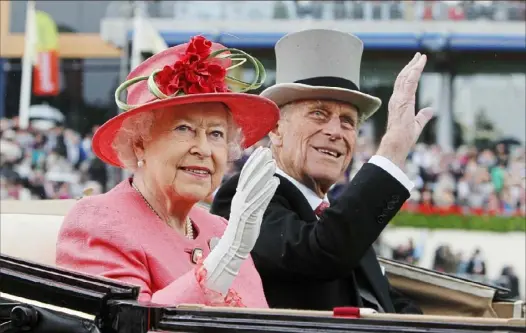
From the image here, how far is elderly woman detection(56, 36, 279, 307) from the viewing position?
6.46 ft

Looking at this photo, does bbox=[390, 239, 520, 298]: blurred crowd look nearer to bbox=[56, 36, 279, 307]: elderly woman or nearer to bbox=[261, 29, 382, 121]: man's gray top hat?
bbox=[261, 29, 382, 121]: man's gray top hat

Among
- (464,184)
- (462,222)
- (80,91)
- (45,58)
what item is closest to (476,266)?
(462,222)

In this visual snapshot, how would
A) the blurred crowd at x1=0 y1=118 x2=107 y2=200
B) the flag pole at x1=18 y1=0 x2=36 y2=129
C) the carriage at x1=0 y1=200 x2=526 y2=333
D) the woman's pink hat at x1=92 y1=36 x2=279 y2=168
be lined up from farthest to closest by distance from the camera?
the flag pole at x1=18 y1=0 x2=36 y2=129 < the blurred crowd at x1=0 y1=118 x2=107 y2=200 < the woman's pink hat at x1=92 y1=36 x2=279 y2=168 < the carriage at x1=0 y1=200 x2=526 y2=333

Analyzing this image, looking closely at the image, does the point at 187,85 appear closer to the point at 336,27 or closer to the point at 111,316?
the point at 111,316

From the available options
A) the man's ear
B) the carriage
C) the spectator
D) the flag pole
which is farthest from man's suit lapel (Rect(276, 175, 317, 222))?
the flag pole

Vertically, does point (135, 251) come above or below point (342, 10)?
above

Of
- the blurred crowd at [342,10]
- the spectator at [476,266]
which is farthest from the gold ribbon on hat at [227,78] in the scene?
the blurred crowd at [342,10]

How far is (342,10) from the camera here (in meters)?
17.5

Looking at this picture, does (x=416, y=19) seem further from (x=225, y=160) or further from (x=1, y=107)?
(x=225, y=160)

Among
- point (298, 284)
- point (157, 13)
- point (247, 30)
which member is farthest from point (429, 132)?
point (298, 284)

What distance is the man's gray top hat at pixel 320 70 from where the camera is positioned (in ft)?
9.28

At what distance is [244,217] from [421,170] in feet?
40.1

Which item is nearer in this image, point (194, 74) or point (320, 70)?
point (194, 74)

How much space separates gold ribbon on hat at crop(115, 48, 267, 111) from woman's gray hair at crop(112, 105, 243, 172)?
38 mm
